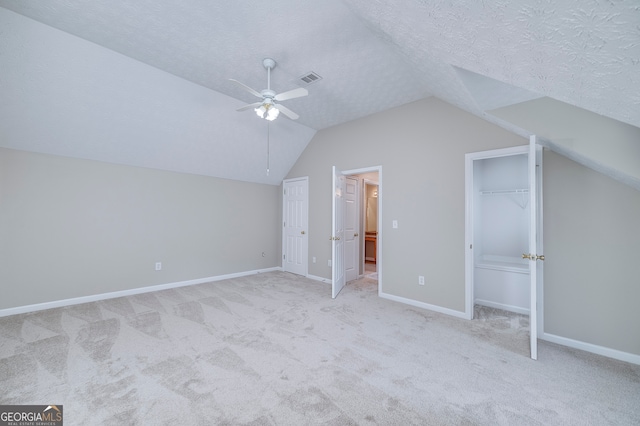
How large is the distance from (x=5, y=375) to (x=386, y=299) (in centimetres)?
416

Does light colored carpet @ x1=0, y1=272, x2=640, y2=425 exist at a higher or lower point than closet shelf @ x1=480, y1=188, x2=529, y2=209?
lower

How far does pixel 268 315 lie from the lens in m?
3.34

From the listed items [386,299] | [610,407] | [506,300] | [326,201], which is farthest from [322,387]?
[326,201]

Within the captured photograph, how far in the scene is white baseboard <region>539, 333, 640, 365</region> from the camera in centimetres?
238

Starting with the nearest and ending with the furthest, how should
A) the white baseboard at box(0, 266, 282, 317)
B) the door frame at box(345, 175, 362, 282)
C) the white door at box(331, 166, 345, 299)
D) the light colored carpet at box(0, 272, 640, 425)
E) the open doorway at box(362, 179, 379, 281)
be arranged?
the light colored carpet at box(0, 272, 640, 425) < the white baseboard at box(0, 266, 282, 317) < the white door at box(331, 166, 345, 299) < the door frame at box(345, 175, 362, 282) < the open doorway at box(362, 179, 379, 281)

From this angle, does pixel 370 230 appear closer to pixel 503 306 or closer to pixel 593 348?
pixel 503 306

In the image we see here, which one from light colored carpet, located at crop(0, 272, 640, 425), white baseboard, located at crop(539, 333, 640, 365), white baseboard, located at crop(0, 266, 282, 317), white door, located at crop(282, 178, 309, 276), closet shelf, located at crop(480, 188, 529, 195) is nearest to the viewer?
light colored carpet, located at crop(0, 272, 640, 425)

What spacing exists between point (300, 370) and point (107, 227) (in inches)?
154

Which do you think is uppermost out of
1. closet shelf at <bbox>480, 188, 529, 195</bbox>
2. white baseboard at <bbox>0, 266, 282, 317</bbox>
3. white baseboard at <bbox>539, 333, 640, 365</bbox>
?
closet shelf at <bbox>480, 188, 529, 195</bbox>

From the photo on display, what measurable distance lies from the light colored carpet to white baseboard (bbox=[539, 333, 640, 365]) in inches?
5.2

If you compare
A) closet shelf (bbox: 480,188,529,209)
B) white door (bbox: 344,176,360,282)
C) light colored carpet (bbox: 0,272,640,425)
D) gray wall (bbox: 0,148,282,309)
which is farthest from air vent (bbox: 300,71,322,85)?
closet shelf (bbox: 480,188,529,209)

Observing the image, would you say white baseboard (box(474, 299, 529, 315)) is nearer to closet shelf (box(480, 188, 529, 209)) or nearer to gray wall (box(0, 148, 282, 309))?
closet shelf (box(480, 188, 529, 209))

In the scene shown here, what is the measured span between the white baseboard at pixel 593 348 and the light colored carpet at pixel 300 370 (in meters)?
0.13

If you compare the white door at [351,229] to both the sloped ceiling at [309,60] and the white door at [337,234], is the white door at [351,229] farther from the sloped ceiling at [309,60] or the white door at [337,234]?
the sloped ceiling at [309,60]
